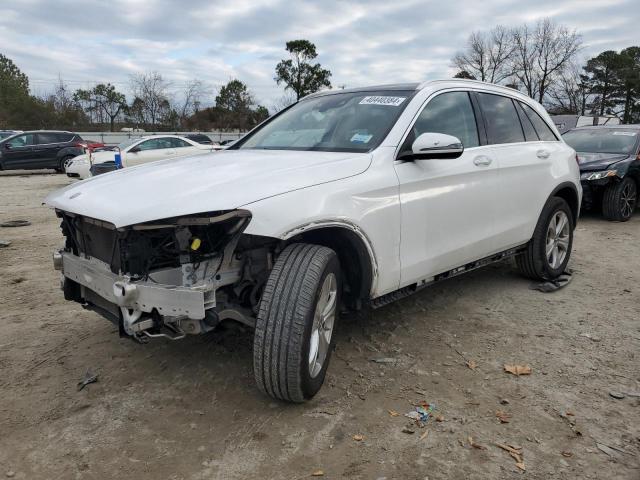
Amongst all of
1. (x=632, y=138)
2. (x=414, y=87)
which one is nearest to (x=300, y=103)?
(x=414, y=87)

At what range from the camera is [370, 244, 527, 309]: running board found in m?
3.19

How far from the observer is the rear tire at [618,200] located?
831 cm

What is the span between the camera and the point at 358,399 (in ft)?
9.35

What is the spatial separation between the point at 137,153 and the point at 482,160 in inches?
490

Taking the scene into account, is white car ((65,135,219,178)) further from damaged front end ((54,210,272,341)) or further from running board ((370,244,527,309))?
damaged front end ((54,210,272,341))

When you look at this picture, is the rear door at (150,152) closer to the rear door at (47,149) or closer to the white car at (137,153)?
the white car at (137,153)

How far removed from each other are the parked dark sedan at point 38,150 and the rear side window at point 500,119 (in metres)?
17.9

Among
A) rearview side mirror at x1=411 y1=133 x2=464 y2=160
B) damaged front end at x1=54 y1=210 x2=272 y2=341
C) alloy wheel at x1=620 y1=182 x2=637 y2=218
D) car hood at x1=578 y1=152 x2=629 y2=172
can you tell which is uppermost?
rearview side mirror at x1=411 y1=133 x2=464 y2=160

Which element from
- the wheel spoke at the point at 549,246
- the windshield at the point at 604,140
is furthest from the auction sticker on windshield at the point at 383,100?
the windshield at the point at 604,140

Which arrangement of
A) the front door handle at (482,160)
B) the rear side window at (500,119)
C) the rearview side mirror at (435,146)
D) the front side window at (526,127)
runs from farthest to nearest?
the front side window at (526,127) < the rear side window at (500,119) < the front door handle at (482,160) < the rearview side mirror at (435,146)

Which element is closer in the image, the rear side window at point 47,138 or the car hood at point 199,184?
the car hood at point 199,184

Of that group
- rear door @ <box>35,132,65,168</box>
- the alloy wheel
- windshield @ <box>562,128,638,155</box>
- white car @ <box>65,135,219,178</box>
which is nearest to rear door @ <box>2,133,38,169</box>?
rear door @ <box>35,132,65,168</box>

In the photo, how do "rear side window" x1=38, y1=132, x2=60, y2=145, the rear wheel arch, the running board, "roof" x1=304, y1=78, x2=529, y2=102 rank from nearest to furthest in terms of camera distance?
the rear wheel arch, the running board, "roof" x1=304, y1=78, x2=529, y2=102, "rear side window" x1=38, y1=132, x2=60, y2=145

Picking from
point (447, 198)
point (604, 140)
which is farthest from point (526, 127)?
point (604, 140)
